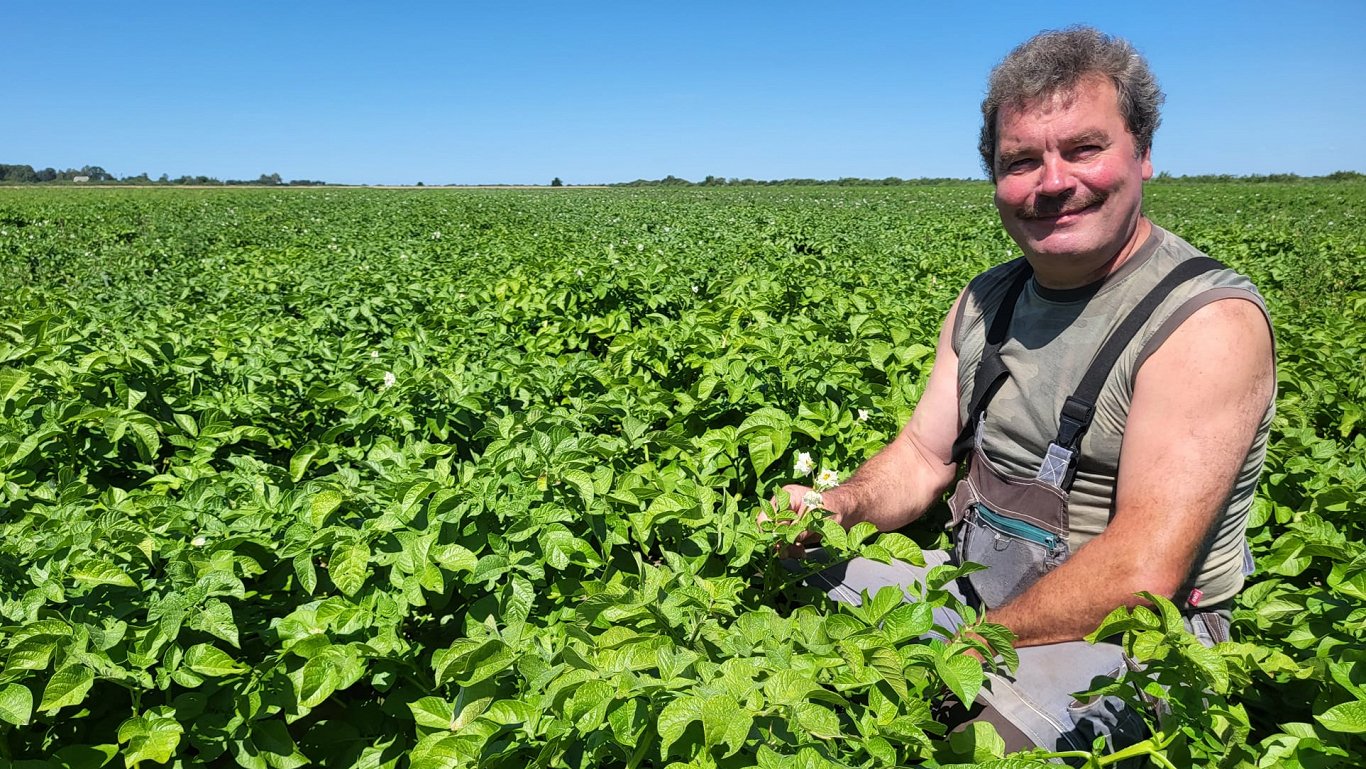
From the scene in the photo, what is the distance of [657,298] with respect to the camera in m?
5.03

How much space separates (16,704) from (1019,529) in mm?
2075

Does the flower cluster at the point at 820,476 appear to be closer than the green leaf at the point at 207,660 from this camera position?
No

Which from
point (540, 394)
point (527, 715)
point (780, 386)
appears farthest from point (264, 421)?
point (527, 715)

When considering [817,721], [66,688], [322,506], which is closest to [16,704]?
[66,688]

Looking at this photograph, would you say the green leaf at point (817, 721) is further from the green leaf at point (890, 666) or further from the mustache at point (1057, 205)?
the mustache at point (1057, 205)

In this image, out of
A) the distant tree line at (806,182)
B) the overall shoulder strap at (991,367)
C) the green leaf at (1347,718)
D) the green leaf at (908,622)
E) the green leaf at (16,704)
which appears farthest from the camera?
the distant tree line at (806,182)

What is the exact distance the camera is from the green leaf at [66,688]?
1.37m

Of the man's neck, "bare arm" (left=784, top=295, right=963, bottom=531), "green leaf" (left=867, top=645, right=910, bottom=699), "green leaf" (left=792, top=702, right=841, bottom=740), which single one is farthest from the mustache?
"green leaf" (left=792, top=702, right=841, bottom=740)

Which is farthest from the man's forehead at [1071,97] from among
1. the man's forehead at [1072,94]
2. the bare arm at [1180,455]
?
the bare arm at [1180,455]

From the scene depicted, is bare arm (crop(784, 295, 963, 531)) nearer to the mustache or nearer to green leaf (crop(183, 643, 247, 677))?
the mustache

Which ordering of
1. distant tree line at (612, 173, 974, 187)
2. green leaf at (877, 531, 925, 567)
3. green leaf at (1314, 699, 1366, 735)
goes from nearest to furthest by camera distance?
green leaf at (1314, 699, 1366, 735) < green leaf at (877, 531, 925, 567) < distant tree line at (612, 173, 974, 187)

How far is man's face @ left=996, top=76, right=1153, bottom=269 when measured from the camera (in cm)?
201

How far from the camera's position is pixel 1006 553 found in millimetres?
2068

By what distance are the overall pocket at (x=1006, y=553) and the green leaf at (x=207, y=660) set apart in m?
1.69
